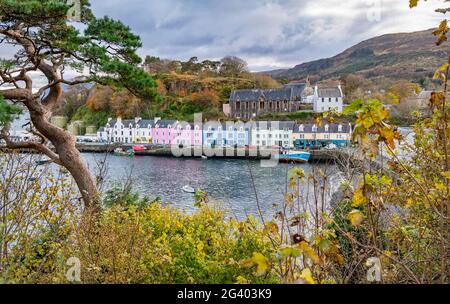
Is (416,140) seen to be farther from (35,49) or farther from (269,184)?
(269,184)

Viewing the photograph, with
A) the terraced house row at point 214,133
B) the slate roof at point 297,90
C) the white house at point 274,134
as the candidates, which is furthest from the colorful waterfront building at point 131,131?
the slate roof at point 297,90

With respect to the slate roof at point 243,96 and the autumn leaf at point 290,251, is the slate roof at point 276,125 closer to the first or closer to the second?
the slate roof at point 243,96

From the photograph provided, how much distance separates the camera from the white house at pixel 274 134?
4650 centimetres

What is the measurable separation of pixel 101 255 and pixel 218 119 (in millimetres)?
52624

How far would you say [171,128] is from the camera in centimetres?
5191

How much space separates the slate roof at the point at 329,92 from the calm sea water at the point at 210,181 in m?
19.7

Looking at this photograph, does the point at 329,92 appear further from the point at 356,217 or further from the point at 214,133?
the point at 356,217

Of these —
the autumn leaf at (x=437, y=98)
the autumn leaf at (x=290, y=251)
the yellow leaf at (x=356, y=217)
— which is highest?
the autumn leaf at (x=437, y=98)

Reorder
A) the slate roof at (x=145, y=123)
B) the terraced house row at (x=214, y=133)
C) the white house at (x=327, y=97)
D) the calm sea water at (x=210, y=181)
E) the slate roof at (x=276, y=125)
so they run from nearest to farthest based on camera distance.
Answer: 1. the calm sea water at (x=210, y=181)
2. the terraced house row at (x=214, y=133)
3. the white house at (x=327, y=97)
4. the slate roof at (x=276, y=125)
5. the slate roof at (x=145, y=123)

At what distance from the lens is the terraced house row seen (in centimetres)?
4616

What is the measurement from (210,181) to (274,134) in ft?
80.0

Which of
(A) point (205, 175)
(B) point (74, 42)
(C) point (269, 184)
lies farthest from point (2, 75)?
(A) point (205, 175)

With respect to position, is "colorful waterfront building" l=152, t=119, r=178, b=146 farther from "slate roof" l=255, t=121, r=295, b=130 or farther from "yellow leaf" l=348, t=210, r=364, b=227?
"yellow leaf" l=348, t=210, r=364, b=227

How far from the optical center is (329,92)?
5134 cm
